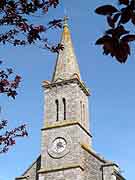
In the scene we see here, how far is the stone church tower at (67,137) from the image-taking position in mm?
31859

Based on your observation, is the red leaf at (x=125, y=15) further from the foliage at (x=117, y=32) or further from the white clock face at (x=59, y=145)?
the white clock face at (x=59, y=145)

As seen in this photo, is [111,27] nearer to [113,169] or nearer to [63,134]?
[113,169]

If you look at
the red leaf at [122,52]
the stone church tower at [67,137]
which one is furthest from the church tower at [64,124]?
the red leaf at [122,52]

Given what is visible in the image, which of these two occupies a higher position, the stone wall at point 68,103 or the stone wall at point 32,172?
the stone wall at point 68,103

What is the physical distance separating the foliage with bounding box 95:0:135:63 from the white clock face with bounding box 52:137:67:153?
3117 cm

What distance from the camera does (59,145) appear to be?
33906 mm

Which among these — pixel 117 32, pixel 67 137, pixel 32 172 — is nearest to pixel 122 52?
pixel 117 32

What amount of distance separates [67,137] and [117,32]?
1242 inches

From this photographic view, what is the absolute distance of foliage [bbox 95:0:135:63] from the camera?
2.62 meters

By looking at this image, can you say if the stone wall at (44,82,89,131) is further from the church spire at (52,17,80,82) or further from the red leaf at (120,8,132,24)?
the red leaf at (120,8,132,24)

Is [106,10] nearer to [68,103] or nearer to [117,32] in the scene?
[117,32]

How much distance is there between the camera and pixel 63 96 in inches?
1396

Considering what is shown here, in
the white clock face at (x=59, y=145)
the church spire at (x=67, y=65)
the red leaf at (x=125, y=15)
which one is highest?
the church spire at (x=67, y=65)

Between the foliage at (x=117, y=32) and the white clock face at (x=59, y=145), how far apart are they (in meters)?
31.2
